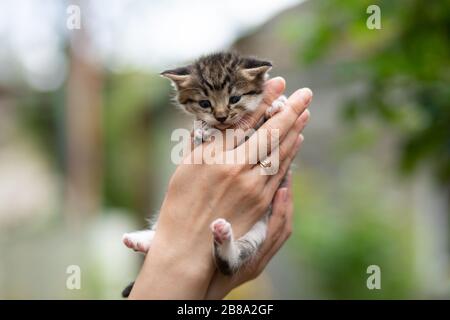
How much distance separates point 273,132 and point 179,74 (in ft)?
2.83

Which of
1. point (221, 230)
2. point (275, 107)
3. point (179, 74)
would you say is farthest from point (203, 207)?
point (179, 74)

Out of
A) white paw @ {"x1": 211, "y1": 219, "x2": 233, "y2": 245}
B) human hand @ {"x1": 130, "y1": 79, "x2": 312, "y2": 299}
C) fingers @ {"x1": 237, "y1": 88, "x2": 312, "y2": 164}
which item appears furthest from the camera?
fingers @ {"x1": 237, "y1": 88, "x2": 312, "y2": 164}

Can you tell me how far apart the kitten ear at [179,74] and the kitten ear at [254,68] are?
0.34 meters

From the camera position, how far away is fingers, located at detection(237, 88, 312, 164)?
2.93m

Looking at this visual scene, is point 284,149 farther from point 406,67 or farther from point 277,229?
point 406,67

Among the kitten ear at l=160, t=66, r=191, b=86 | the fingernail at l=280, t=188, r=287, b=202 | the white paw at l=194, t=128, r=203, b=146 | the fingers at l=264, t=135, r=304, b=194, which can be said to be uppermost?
the kitten ear at l=160, t=66, r=191, b=86

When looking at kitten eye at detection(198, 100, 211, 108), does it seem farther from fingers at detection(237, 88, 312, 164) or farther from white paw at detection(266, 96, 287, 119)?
fingers at detection(237, 88, 312, 164)

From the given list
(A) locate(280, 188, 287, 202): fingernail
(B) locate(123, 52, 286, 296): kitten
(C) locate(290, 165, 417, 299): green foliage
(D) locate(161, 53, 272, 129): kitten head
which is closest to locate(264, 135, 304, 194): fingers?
(A) locate(280, 188, 287, 202): fingernail

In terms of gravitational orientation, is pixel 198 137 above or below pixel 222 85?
below

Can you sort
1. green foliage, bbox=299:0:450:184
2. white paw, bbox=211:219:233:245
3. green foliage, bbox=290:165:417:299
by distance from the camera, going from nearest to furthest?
1. white paw, bbox=211:219:233:245
2. green foliage, bbox=299:0:450:184
3. green foliage, bbox=290:165:417:299

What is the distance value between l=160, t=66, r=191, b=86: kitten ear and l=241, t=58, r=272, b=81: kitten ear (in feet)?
1.11

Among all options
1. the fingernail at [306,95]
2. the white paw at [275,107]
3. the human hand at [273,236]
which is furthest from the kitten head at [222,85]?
the human hand at [273,236]

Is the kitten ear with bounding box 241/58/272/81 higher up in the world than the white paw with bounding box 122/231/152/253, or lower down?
higher up

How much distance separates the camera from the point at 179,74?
3.55 m
